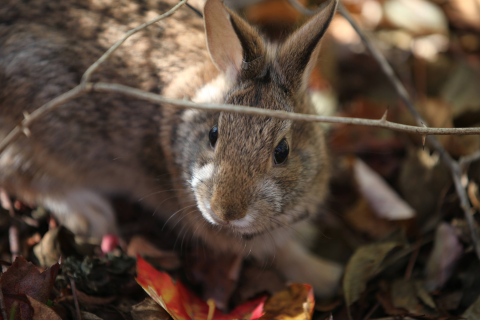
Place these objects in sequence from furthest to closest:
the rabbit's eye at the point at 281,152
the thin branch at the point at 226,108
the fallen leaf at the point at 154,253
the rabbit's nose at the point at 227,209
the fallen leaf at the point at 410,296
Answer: the fallen leaf at the point at 154,253 < the fallen leaf at the point at 410,296 < the rabbit's eye at the point at 281,152 < the rabbit's nose at the point at 227,209 < the thin branch at the point at 226,108

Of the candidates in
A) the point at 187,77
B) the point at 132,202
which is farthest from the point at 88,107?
the point at 132,202

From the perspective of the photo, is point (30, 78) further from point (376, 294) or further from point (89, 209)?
point (376, 294)

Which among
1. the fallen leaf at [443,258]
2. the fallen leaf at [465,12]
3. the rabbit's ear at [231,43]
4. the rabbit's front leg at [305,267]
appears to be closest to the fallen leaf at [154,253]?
the rabbit's front leg at [305,267]

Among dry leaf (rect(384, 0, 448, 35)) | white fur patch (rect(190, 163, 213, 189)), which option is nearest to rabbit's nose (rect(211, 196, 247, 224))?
white fur patch (rect(190, 163, 213, 189))

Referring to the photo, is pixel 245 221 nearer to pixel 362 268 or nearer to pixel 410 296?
pixel 362 268

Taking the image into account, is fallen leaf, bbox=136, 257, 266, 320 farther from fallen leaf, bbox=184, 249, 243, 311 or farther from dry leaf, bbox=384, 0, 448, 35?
dry leaf, bbox=384, 0, 448, 35

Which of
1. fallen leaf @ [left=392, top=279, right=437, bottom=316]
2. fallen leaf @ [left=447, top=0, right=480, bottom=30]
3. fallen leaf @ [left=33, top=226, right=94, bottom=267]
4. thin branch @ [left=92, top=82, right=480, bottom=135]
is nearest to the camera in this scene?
thin branch @ [left=92, top=82, right=480, bottom=135]

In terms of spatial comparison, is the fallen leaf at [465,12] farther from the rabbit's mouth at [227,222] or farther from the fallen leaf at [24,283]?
the fallen leaf at [24,283]
